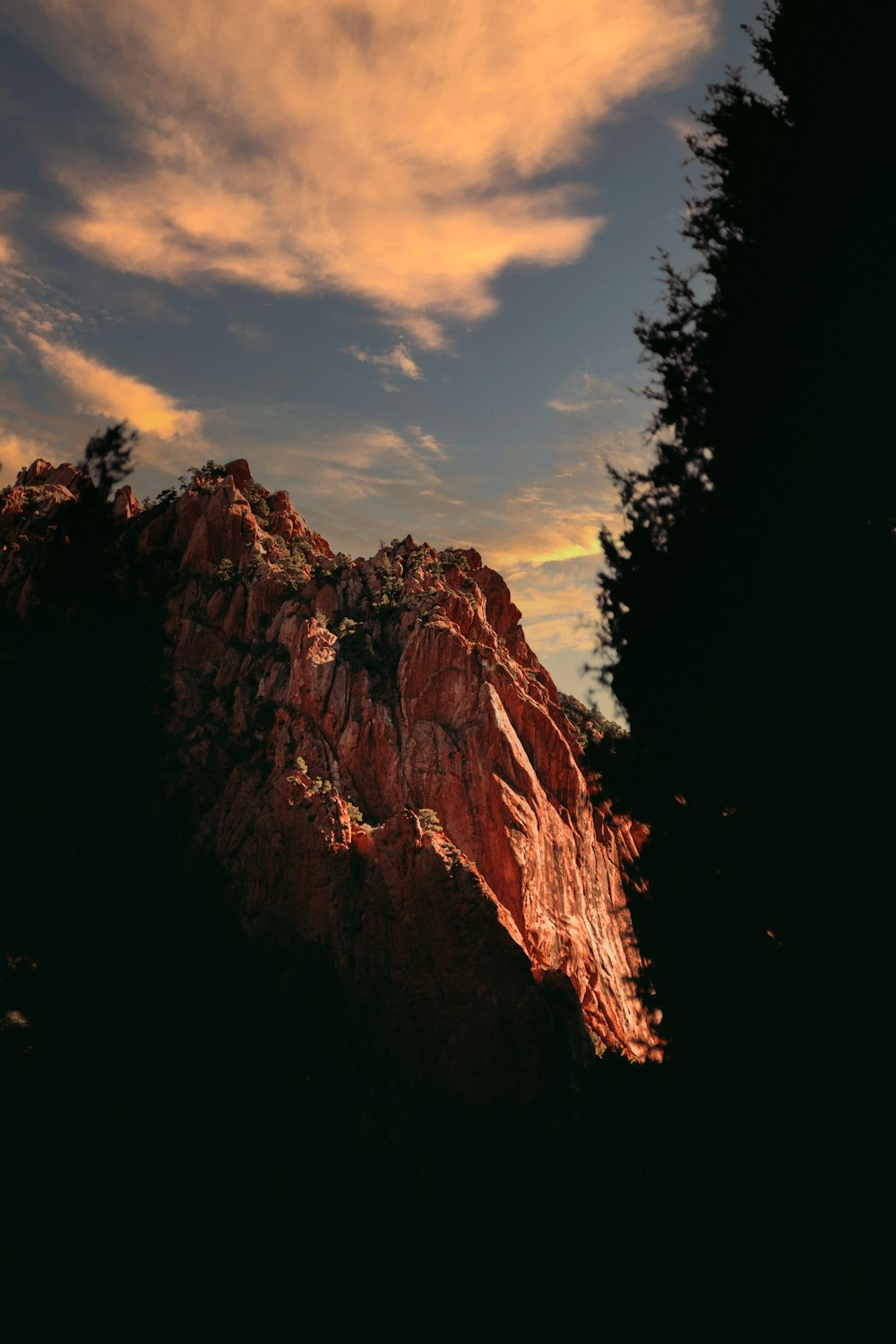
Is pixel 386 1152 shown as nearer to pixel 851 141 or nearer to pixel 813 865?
pixel 813 865

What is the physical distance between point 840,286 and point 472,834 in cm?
2150

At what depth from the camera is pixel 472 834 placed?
2733 cm

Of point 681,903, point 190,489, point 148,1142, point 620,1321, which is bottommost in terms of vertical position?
point 148,1142

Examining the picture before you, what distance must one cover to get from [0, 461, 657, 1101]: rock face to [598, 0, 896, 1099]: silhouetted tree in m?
3.01

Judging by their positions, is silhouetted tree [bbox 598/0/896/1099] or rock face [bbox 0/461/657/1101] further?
rock face [bbox 0/461/657/1101]

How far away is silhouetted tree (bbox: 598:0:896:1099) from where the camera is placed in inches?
435

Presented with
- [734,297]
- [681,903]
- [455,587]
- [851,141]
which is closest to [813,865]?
[681,903]

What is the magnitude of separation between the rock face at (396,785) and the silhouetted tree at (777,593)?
3.01 m

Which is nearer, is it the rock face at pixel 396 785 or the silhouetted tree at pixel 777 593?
the silhouetted tree at pixel 777 593

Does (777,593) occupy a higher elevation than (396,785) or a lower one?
higher

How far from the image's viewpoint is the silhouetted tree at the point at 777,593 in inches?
435

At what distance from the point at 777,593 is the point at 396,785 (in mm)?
19159

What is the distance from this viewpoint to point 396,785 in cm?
2827

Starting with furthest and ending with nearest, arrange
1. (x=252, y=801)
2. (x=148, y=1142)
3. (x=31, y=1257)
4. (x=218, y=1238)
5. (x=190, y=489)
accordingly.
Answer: (x=190, y=489), (x=252, y=801), (x=148, y=1142), (x=218, y=1238), (x=31, y=1257)
